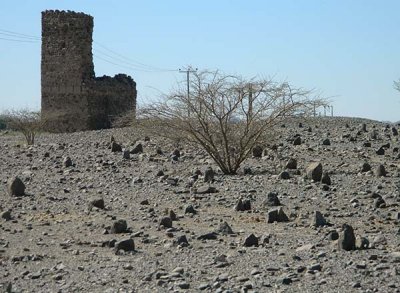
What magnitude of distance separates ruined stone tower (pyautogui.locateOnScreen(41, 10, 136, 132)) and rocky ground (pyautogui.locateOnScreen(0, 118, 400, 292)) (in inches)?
608

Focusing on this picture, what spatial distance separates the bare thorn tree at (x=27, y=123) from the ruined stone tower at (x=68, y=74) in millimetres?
1039

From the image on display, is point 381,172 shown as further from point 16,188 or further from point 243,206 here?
point 16,188

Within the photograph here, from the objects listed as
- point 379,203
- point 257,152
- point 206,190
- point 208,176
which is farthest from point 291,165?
point 379,203

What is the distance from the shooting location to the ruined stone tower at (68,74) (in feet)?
116

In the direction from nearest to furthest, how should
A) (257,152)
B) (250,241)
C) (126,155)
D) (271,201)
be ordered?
(250,241) → (271,201) → (257,152) → (126,155)

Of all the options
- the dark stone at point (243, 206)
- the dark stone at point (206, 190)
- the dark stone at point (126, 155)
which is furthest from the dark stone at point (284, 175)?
the dark stone at point (126, 155)

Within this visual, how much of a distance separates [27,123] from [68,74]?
461 cm

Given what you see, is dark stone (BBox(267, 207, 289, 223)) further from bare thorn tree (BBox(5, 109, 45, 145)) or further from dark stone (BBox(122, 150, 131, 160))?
bare thorn tree (BBox(5, 109, 45, 145))

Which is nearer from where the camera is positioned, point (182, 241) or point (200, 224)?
point (182, 241)

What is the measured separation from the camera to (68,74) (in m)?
35.6

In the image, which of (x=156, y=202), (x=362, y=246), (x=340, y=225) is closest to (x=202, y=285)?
(x=362, y=246)

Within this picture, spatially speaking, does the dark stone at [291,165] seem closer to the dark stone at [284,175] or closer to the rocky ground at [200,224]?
the rocky ground at [200,224]

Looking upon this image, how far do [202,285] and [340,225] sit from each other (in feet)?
11.1

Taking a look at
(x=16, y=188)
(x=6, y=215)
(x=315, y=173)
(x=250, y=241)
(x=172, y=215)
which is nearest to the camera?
(x=250, y=241)
